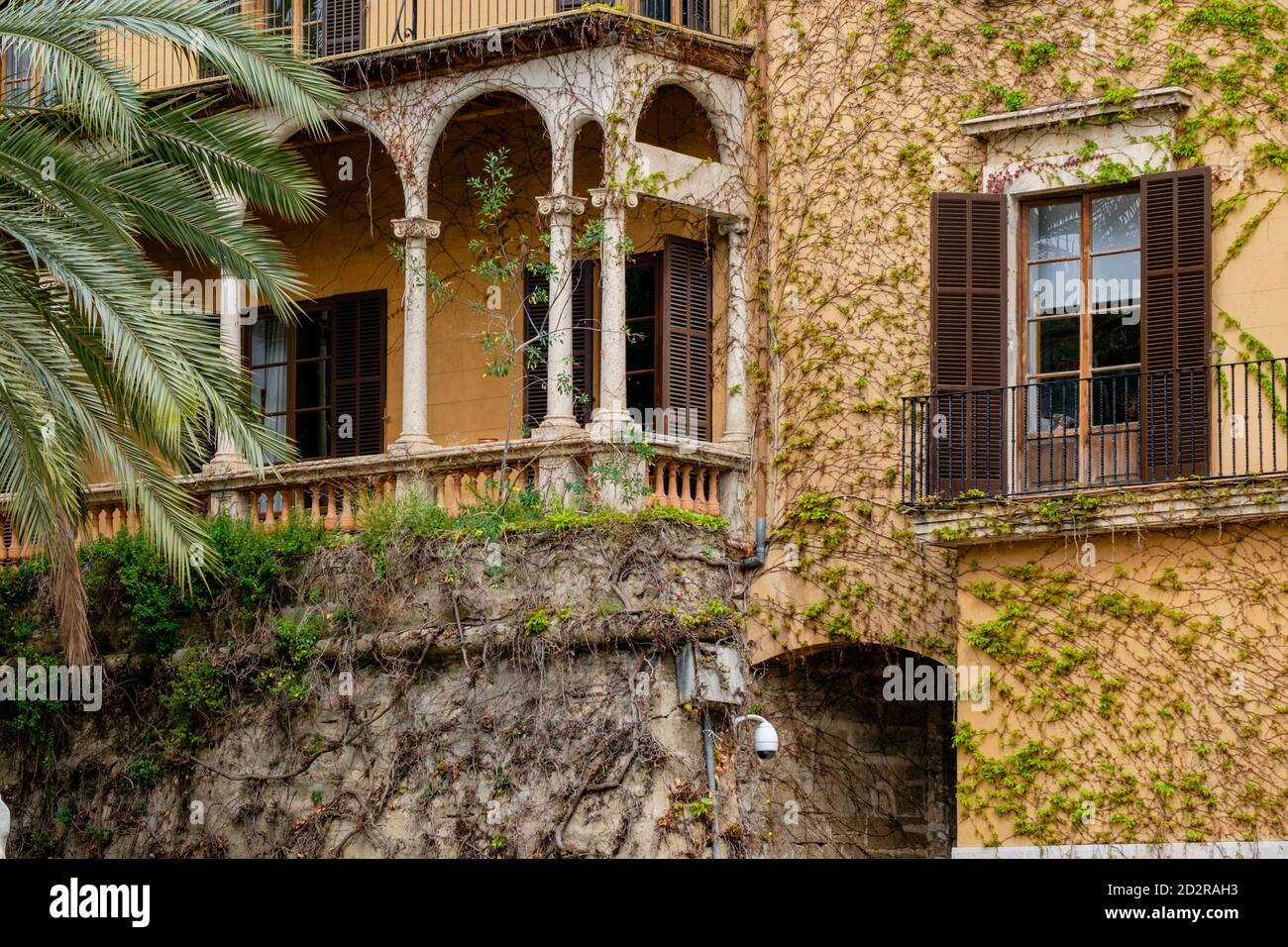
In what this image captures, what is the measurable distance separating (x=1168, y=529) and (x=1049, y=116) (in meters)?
3.55

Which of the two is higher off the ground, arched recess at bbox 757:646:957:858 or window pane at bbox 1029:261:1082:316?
window pane at bbox 1029:261:1082:316

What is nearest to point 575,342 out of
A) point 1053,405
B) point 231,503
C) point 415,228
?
point 415,228

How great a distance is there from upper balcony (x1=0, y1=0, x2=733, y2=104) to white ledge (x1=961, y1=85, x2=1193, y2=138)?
8.53 ft

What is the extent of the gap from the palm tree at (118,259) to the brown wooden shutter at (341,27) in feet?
17.6

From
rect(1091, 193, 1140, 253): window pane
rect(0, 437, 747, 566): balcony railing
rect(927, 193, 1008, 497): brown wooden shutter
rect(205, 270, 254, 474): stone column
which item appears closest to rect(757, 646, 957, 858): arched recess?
rect(0, 437, 747, 566): balcony railing

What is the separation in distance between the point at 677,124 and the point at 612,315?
2.37 m

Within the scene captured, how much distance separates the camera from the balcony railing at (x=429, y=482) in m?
19.4

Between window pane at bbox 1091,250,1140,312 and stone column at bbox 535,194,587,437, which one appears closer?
window pane at bbox 1091,250,1140,312

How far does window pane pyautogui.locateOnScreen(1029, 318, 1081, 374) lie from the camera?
1862cm

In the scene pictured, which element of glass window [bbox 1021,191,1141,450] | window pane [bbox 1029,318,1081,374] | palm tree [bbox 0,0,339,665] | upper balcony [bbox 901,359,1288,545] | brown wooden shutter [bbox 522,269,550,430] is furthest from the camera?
brown wooden shutter [bbox 522,269,550,430]

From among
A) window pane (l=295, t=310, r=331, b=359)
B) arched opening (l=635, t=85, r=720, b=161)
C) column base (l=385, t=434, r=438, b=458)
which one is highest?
arched opening (l=635, t=85, r=720, b=161)

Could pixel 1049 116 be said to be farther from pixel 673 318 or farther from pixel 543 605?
pixel 543 605

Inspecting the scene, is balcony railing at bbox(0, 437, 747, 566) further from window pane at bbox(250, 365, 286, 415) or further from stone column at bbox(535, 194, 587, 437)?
window pane at bbox(250, 365, 286, 415)
